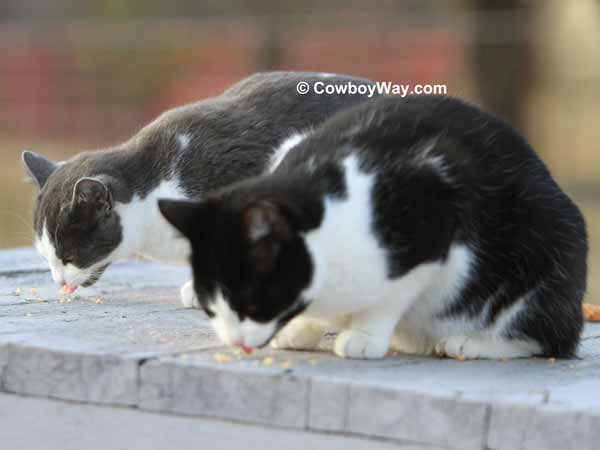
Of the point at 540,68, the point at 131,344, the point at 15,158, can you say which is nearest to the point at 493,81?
the point at 540,68

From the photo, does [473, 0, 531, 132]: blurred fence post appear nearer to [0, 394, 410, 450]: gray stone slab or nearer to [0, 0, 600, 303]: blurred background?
[0, 0, 600, 303]: blurred background

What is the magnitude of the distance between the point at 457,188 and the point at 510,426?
66cm

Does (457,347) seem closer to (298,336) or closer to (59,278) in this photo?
(298,336)

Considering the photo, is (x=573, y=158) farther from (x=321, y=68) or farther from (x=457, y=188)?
(x=457, y=188)

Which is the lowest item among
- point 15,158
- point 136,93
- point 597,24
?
point 15,158

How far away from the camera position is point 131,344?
281cm

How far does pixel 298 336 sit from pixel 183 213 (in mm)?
554

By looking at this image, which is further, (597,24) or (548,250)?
(597,24)

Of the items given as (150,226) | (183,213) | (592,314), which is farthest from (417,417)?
(592,314)

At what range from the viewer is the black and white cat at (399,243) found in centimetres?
242

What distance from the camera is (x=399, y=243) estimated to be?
102 inches

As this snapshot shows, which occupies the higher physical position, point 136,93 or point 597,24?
point 597,24

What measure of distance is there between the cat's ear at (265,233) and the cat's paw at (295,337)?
1.48 ft

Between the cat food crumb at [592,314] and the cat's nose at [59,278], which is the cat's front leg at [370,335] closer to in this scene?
the cat's nose at [59,278]
